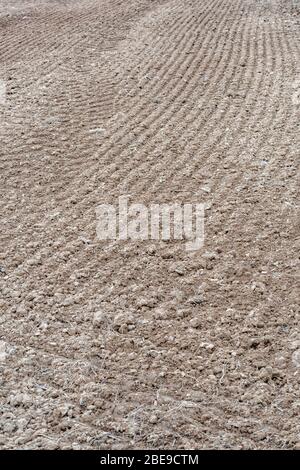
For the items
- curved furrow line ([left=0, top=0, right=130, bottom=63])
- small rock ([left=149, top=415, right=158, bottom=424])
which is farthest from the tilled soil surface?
curved furrow line ([left=0, top=0, right=130, bottom=63])

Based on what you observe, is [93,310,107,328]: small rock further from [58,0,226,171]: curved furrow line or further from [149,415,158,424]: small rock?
[58,0,226,171]: curved furrow line

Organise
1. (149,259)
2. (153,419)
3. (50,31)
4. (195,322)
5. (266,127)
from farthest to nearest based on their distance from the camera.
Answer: (50,31) < (266,127) < (149,259) < (195,322) < (153,419)

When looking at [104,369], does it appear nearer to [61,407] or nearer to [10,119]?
[61,407]

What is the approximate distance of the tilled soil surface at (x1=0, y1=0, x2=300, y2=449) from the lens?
9.92 feet

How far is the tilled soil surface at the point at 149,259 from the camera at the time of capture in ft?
9.92

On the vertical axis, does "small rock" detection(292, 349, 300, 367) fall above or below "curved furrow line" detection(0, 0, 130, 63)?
below

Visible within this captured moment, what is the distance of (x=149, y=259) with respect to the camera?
4242 mm

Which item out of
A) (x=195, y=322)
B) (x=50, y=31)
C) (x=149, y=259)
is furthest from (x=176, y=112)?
(x=50, y=31)

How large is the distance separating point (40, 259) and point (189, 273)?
116 cm

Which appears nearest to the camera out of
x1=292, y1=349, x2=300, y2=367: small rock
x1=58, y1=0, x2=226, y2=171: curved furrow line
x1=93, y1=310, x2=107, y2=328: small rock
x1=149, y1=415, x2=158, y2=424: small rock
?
x1=149, y1=415, x2=158, y2=424: small rock

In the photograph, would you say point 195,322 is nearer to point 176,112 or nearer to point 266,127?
point 266,127

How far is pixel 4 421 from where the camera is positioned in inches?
117

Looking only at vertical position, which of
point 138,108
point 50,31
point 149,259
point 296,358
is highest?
point 50,31
